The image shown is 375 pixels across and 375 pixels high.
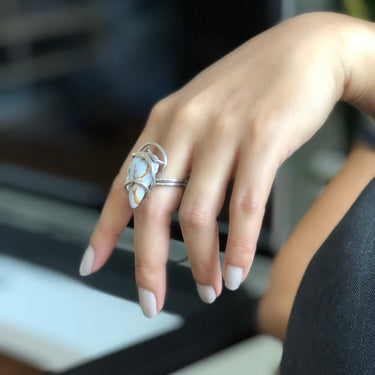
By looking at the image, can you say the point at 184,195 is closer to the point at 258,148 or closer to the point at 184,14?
the point at 258,148

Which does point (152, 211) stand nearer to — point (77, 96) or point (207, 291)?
point (207, 291)

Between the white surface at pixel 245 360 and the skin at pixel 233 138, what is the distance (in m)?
0.33

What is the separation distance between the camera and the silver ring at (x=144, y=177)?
1.37ft

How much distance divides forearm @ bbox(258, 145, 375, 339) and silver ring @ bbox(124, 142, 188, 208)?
380mm

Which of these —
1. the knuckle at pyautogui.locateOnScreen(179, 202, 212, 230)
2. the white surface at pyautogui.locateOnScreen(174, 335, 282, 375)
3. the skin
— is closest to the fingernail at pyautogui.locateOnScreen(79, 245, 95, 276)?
the skin

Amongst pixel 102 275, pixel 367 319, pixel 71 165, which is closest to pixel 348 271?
pixel 367 319

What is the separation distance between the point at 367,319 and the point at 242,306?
1.70ft

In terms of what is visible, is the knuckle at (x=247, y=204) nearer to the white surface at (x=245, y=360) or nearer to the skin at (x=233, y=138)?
the skin at (x=233, y=138)

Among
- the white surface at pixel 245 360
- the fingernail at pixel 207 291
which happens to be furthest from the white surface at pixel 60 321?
the fingernail at pixel 207 291

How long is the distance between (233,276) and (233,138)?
4.3 inches

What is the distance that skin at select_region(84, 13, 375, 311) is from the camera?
40cm

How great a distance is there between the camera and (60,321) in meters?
0.64

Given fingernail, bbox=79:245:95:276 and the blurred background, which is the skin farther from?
A: the blurred background

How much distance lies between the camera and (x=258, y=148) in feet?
1.34
